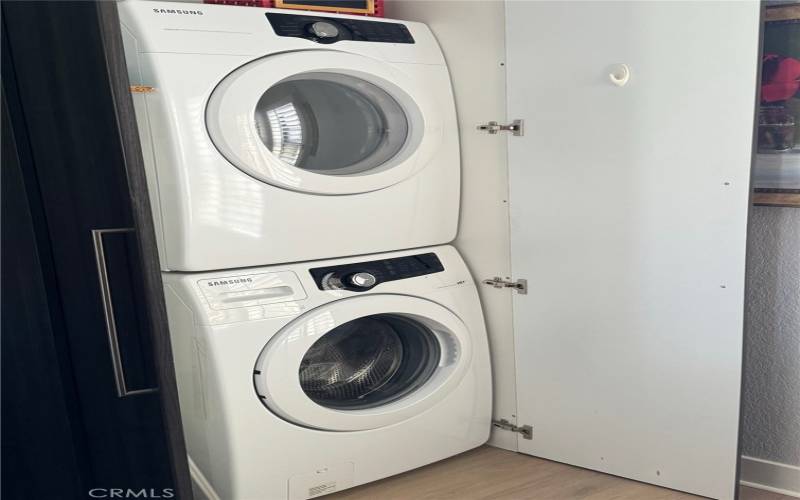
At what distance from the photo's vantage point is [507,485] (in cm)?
205

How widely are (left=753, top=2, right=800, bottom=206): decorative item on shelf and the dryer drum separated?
95cm

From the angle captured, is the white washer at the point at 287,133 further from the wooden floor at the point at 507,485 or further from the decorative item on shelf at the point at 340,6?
the wooden floor at the point at 507,485

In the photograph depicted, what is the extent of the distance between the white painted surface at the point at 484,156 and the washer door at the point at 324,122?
0.13 meters

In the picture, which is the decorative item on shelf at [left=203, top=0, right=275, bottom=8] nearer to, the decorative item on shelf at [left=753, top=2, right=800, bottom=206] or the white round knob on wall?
the white round knob on wall

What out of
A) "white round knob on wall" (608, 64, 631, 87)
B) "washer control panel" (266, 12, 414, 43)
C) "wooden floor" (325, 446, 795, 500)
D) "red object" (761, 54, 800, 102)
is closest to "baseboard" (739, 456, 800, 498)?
"wooden floor" (325, 446, 795, 500)

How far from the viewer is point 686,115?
5.92 ft

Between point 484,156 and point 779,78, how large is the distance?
2.46 feet

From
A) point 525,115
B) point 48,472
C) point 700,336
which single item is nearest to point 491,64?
point 525,115

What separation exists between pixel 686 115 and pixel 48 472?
1.53 meters

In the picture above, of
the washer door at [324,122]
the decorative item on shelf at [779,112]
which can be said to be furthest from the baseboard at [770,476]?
the washer door at [324,122]

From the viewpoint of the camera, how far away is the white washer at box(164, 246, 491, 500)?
1.81 metres

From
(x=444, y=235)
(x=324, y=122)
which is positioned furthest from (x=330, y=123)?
(x=444, y=235)

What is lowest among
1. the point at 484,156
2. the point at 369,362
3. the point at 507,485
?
the point at 507,485

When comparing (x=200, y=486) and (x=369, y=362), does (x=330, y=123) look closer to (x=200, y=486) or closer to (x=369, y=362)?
(x=369, y=362)
